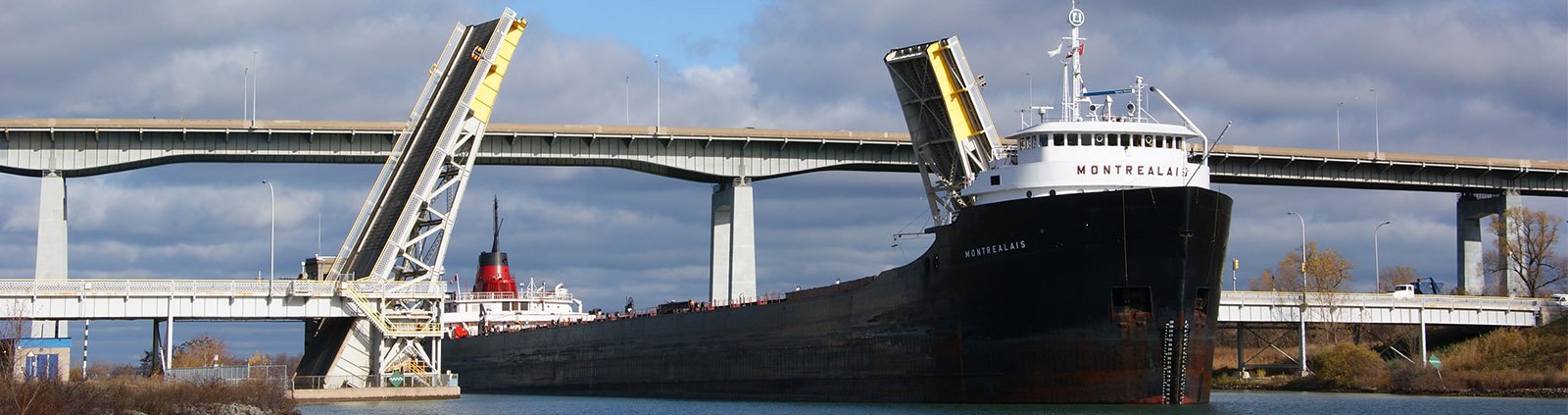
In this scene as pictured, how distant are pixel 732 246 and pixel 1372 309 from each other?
25.1 meters

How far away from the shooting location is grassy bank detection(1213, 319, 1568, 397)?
53.4 metres

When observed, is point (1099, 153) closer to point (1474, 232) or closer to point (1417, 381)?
point (1417, 381)

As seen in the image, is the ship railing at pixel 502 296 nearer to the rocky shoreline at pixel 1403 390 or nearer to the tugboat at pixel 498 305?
the tugboat at pixel 498 305

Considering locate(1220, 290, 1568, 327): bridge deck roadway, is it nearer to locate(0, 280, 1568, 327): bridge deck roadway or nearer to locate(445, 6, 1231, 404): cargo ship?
locate(445, 6, 1231, 404): cargo ship

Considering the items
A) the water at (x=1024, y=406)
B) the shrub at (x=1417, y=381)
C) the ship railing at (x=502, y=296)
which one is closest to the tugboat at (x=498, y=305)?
the ship railing at (x=502, y=296)

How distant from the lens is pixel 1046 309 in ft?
124

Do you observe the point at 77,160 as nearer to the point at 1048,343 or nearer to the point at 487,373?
the point at 487,373

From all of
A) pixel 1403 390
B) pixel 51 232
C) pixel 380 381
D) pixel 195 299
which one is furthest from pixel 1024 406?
pixel 51 232

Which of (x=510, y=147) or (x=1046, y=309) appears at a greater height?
(x=510, y=147)

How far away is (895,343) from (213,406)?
1640 cm

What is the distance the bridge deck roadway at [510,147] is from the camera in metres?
58.9

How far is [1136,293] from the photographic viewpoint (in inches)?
1459

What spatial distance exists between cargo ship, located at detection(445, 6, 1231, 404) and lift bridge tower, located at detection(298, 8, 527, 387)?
9.52 meters

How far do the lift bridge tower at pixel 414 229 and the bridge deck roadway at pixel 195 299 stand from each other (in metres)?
0.81
